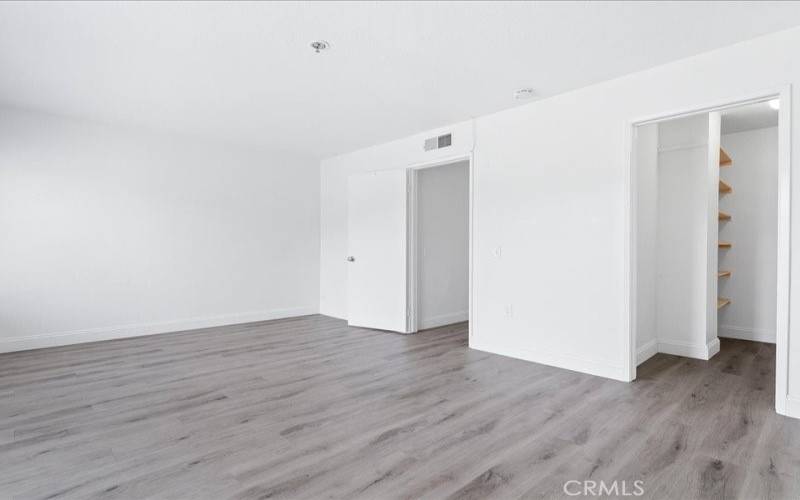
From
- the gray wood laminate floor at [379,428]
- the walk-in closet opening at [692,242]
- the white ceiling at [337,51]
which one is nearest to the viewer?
the gray wood laminate floor at [379,428]

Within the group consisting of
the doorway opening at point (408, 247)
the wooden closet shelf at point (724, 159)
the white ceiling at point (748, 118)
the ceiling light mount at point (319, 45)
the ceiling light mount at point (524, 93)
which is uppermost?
the white ceiling at point (748, 118)

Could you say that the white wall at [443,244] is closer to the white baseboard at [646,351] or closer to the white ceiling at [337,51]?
the white ceiling at [337,51]

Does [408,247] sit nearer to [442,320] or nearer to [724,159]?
[442,320]

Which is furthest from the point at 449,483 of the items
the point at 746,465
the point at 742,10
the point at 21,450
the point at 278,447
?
the point at 742,10

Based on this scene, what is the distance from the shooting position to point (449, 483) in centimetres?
204

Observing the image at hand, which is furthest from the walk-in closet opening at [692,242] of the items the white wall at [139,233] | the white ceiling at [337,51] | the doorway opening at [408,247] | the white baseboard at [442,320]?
the white wall at [139,233]

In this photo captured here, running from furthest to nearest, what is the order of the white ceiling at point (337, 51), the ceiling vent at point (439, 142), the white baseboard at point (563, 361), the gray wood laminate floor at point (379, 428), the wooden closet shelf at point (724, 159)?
the wooden closet shelf at point (724, 159), the ceiling vent at point (439, 142), the white baseboard at point (563, 361), the white ceiling at point (337, 51), the gray wood laminate floor at point (379, 428)

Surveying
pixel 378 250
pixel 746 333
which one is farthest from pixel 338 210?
pixel 746 333

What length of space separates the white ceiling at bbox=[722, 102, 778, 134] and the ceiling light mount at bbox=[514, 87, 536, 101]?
2052 millimetres

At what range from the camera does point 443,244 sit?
609 centimetres

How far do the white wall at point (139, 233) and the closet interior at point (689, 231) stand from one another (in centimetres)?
461

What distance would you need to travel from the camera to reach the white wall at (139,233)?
4.58m

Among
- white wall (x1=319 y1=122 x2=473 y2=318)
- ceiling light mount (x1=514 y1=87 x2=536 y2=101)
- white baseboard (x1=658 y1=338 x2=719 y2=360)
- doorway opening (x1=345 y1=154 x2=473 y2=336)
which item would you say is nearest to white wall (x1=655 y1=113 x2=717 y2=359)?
white baseboard (x1=658 y1=338 x2=719 y2=360)

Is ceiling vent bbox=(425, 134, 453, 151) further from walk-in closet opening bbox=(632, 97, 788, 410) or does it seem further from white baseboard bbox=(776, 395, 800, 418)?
white baseboard bbox=(776, 395, 800, 418)
